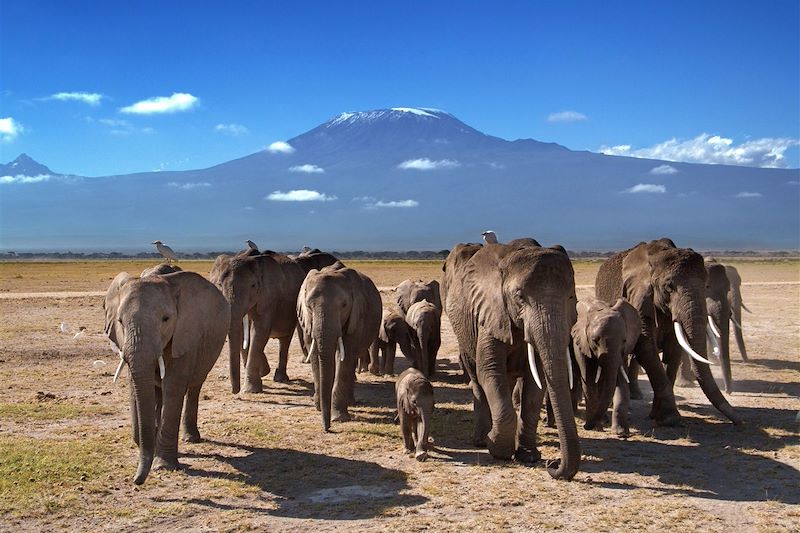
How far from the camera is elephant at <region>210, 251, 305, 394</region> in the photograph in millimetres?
15555

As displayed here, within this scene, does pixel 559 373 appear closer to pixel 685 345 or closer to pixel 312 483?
pixel 312 483

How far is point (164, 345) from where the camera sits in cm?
981

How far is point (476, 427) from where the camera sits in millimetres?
11320

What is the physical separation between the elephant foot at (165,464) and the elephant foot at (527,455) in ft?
14.6

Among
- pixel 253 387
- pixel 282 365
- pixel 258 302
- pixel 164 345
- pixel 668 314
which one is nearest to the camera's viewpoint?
pixel 164 345

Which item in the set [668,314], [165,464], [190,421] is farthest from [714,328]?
[165,464]

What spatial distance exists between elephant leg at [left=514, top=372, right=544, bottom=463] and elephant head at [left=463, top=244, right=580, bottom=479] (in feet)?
0.70

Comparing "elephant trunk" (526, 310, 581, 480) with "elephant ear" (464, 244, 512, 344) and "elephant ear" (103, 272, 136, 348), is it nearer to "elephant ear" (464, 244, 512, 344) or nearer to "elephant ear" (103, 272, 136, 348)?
"elephant ear" (464, 244, 512, 344)

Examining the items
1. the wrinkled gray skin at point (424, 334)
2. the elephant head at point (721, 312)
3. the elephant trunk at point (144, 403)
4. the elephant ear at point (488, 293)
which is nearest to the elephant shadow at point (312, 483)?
the elephant trunk at point (144, 403)

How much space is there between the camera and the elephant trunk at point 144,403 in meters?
9.11

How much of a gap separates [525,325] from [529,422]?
70.4 inches

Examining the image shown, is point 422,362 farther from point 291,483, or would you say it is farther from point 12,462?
point 12,462

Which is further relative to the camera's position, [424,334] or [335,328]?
[424,334]

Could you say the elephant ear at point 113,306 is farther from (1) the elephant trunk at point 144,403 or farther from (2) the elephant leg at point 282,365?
(2) the elephant leg at point 282,365
